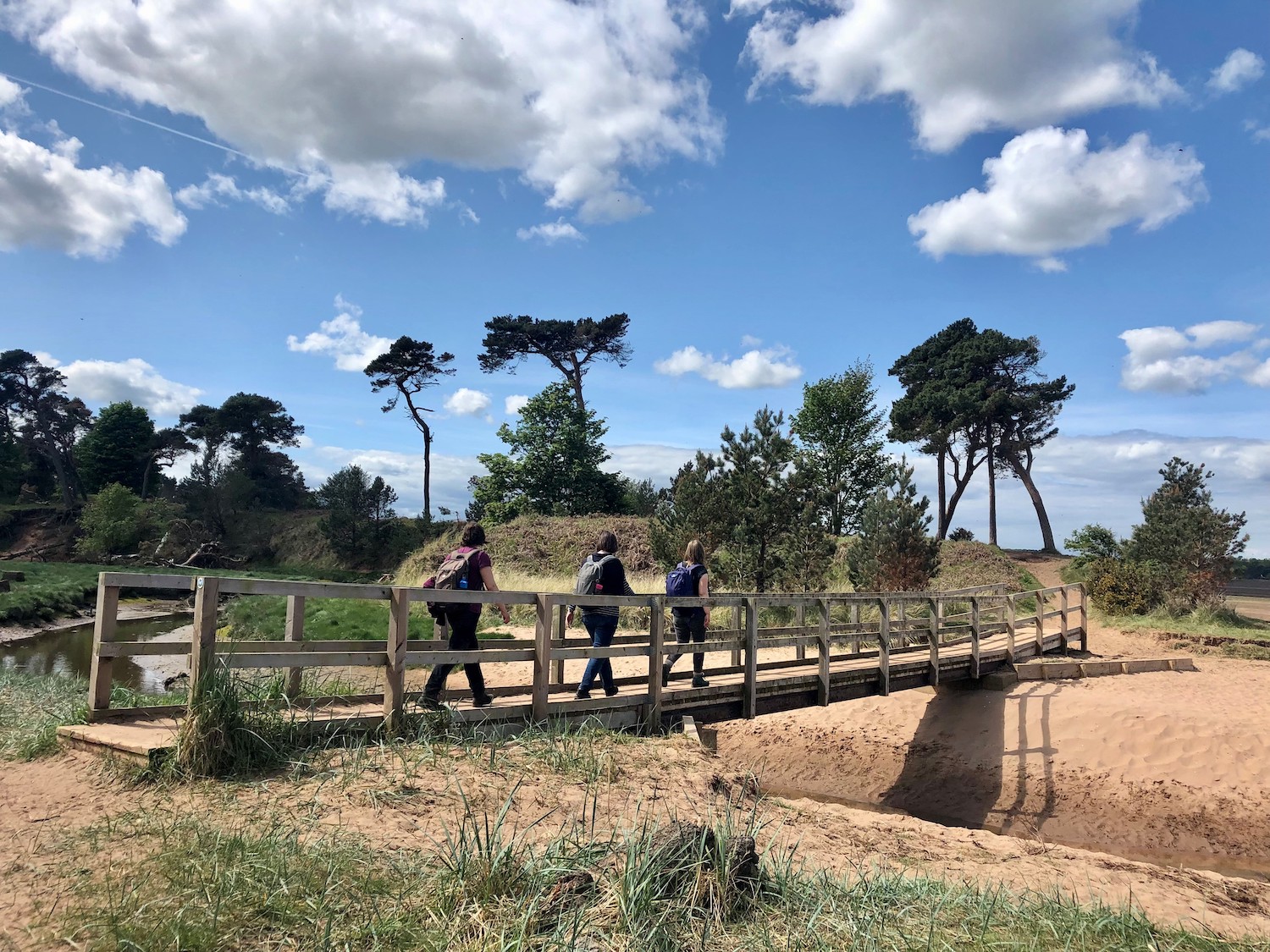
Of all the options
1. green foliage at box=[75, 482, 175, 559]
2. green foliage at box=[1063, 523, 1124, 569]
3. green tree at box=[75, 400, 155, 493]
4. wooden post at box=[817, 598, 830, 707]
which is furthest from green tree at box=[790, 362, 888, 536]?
green tree at box=[75, 400, 155, 493]

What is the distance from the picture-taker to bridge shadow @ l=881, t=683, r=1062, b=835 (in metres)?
10.6

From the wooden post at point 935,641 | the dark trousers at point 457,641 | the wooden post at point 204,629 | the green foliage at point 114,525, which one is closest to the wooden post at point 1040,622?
the wooden post at point 935,641

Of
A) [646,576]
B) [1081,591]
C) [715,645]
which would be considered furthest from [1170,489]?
[715,645]

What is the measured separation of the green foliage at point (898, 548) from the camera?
19.9 m

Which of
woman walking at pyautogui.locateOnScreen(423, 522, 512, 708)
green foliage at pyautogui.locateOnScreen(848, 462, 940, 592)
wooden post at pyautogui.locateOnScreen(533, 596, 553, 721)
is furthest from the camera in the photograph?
green foliage at pyautogui.locateOnScreen(848, 462, 940, 592)

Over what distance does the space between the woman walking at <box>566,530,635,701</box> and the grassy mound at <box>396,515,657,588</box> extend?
62.6ft

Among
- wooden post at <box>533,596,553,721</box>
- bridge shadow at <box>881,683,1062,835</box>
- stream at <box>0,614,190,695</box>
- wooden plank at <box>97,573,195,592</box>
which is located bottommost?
bridge shadow at <box>881,683,1062,835</box>

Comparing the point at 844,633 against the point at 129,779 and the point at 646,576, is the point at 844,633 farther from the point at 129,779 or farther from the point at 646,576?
the point at 646,576

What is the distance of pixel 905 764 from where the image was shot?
1192cm

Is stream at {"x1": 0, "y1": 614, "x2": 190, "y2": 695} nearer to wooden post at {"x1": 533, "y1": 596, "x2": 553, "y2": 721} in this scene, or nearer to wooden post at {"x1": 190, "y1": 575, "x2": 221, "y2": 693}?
wooden post at {"x1": 190, "y1": 575, "x2": 221, "y2": 693}

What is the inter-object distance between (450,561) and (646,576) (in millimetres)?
20198

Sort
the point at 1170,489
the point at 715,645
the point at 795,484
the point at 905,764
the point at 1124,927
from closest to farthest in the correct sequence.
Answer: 1. the point at 1124,927
2. the point at 715,645
3. the point at 905,764
4. the point at 795,484
5. the point at 1170,489

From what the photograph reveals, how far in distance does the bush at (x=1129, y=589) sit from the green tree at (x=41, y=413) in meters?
63.1

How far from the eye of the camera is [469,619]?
641 cm
